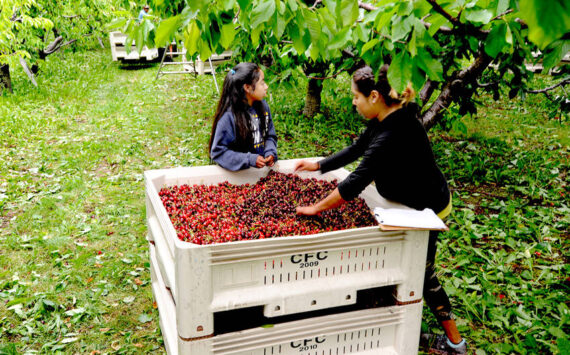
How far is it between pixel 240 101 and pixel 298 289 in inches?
69.1

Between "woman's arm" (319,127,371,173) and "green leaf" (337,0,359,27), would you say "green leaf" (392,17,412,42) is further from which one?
"woman's arm" (319,127,371,173)

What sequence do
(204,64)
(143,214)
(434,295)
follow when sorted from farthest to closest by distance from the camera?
(204,64)
(143,214)
(434,295)

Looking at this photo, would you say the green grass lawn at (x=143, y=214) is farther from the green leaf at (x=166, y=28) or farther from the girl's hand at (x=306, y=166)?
the green leaf at (x=166, y=28)

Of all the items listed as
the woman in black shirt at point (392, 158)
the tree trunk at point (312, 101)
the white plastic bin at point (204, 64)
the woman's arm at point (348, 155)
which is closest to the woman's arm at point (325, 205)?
the woman in black shirt at point (392, 158)

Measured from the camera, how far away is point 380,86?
2.44m

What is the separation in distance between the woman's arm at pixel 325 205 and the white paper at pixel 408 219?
0.71 feet

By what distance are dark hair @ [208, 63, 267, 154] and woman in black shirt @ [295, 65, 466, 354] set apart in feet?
3.43

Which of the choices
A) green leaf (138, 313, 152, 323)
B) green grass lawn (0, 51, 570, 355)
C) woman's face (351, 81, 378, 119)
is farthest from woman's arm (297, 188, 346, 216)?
green leaf (138, 313, 152, 323)

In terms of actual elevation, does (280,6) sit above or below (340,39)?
above

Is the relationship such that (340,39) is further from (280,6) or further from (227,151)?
(227,151)

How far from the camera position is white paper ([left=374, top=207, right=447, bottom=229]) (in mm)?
2205

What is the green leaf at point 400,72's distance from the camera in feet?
5.03

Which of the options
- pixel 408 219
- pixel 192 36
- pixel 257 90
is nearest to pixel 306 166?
pixel 257 90

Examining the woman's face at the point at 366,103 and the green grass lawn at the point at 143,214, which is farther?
the green grass lawn at the point at 143,214
